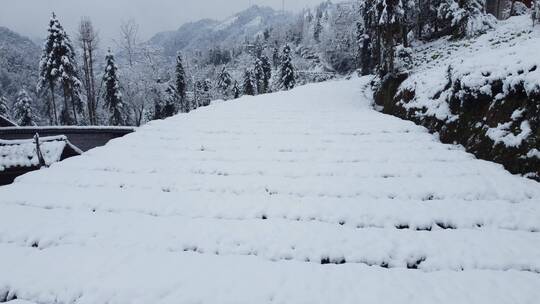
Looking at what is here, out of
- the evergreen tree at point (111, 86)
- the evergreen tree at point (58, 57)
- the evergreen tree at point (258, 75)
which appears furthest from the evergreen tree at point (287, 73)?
the evergreen tree at point (58, 57)

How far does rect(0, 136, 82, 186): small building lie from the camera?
33.9 feet

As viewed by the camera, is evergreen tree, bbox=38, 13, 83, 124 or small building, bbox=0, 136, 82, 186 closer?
small building, bbox=0, 136, 82, 186

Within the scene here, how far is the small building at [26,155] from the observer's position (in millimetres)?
10344

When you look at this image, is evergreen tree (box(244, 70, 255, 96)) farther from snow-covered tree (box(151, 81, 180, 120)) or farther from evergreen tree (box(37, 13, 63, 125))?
evergreen tree (box(37, 13, 63, 125))

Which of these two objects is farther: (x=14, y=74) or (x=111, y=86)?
(x=14, y=74)

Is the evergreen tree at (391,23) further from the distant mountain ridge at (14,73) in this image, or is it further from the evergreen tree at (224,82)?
the distant mountain ridge at (14,73)

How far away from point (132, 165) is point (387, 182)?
17.7 feet

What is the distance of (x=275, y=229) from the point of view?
4598 mm

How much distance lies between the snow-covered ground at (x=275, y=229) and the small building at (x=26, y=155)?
11.2 feet

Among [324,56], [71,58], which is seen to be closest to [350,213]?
[71,58]

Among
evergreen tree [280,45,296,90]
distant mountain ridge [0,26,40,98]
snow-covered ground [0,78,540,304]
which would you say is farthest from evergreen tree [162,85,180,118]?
distant mountain ridge [0,26,40,98]

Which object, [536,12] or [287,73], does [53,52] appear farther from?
[536,12]

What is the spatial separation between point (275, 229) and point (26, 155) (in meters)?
9.67

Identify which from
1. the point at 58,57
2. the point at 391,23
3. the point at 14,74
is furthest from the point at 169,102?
the point at 14,74
